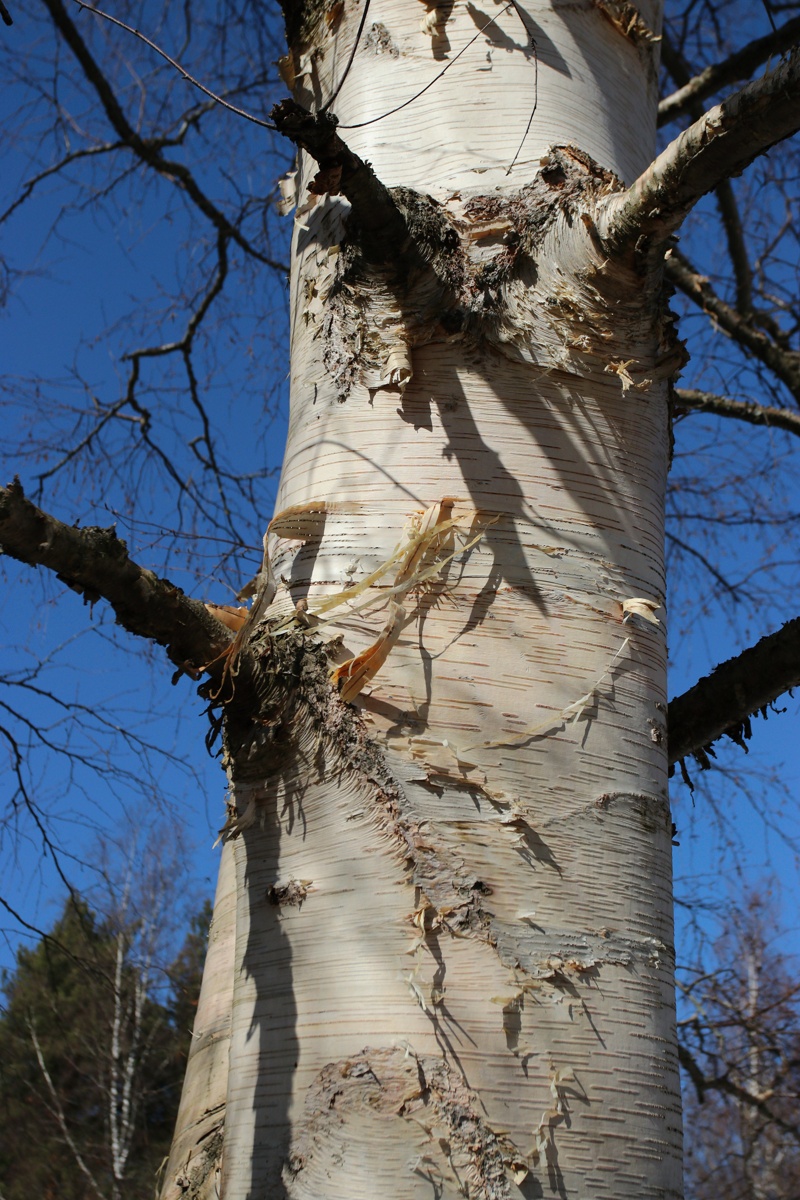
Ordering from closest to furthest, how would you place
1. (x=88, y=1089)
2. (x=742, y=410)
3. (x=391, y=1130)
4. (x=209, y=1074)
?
(x=391, y=1130), (x=209, y=1074), (x=742, y=410), (x=88, y=1089)

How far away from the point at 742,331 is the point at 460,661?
11.1ft

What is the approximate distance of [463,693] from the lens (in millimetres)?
1196

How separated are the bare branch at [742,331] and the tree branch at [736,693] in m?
2.77

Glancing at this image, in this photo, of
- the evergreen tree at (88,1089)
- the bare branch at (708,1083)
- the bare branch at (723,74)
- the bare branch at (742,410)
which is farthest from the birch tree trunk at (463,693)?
the evergreen tree at (88,1089)

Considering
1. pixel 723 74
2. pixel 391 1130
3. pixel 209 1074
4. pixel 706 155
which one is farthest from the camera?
pixel 723 74

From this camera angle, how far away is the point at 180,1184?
1.50 metres

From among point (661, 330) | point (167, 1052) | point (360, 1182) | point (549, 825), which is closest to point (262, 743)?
point (549, 825)

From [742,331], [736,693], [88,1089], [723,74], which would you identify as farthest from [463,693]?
[88,1089]

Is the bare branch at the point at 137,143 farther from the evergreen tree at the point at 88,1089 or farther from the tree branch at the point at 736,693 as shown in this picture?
the evergreen tree at the point at 88,1089

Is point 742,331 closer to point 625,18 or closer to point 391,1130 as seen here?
point 625,18

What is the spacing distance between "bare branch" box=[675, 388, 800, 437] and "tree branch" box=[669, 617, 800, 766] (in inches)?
101

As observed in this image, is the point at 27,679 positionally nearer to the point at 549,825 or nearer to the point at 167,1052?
the point at 549,825

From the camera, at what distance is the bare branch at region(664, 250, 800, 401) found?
404 centimetres

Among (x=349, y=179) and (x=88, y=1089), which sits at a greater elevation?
(x=88, y=1089)
